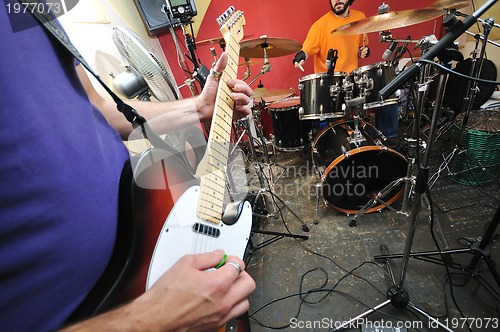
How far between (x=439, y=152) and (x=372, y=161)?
4.71 ft

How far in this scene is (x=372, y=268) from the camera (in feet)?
4.61

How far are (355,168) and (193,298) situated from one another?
5.28ft

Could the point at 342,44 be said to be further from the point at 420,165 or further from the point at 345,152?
the point at 420,165

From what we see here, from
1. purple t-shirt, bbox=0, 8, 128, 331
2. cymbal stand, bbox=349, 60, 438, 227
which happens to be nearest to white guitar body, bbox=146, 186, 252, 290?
purple t-shirt, bbox=0, 8, 128, 331

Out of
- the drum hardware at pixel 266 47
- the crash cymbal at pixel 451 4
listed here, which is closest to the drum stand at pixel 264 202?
the drum hardware at pixel 266 47

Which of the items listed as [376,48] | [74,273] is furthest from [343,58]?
[74,273]

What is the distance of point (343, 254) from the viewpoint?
1543 millimetres

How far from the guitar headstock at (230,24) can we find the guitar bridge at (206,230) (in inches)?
27.7

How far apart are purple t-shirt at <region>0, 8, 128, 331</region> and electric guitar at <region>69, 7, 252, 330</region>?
39 millimetres

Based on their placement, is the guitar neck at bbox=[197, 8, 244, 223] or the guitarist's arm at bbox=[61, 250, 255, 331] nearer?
the guitarist's arm at bbox=[61, 250, 255, 331]

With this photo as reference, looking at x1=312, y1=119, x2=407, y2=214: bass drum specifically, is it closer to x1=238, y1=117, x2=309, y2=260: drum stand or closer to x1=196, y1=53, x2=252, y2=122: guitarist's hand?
x1=238, y1=117, x2=309, y2=260: drum stand

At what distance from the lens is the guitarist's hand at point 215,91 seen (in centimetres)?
81

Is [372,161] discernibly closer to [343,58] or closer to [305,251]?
[305,251]

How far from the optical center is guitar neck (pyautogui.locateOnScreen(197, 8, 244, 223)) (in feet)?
2.28
